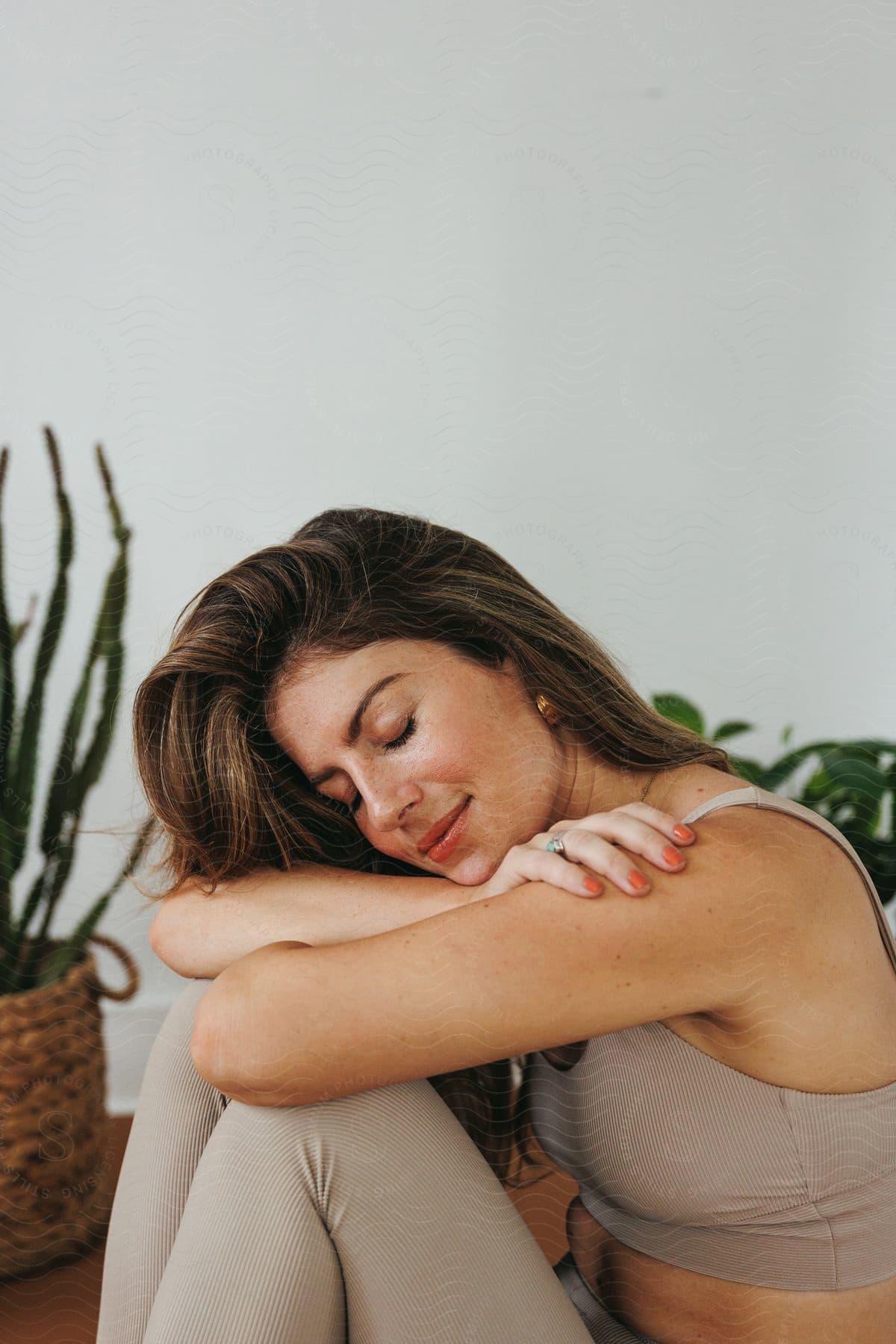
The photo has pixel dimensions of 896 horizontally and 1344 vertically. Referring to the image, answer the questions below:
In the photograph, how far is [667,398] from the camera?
4.13 ft

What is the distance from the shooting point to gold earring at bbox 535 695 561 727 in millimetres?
777

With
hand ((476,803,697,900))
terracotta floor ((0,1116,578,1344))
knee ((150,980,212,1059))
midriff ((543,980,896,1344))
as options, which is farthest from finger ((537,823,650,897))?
terracotta floor ((0,1116,578,1344))

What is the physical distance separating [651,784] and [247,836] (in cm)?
31

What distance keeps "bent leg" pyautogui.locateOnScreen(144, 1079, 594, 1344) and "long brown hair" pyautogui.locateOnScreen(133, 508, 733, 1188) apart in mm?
250

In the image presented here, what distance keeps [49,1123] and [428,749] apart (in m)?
0.68

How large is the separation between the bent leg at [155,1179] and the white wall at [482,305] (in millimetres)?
548

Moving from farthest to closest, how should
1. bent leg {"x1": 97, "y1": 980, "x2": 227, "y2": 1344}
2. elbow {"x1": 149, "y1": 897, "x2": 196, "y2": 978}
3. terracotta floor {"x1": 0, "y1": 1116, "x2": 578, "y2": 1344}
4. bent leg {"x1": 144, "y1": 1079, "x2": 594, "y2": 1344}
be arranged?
terracotta floor {"x1": 0, "y1": 1116, "x2": 578, "y2": 1344} < elbow {"x1": 149, "y1": 897, "x2": 196, "y2": 978} < bent leg {"x1": 97, "y1": 980, "x2": 227, "y2": 1344} < bent leg {"x1": 144, "y1": 1079, "x2": 594, "y2": 1344}

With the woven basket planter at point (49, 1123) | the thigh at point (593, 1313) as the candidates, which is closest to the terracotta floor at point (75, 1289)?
the woven basket planter at point (49, 1123)

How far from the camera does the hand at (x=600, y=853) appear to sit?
Result: 0.57m

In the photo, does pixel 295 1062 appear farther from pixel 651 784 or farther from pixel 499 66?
pixel 499 66

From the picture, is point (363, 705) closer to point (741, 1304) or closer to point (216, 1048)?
point (216, 1048)

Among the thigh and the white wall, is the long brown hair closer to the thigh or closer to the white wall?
the thigh

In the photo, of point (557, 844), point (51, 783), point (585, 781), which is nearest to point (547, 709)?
point (585, 781)

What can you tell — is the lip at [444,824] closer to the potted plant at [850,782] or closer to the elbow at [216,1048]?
the elbow at [216,1048]
